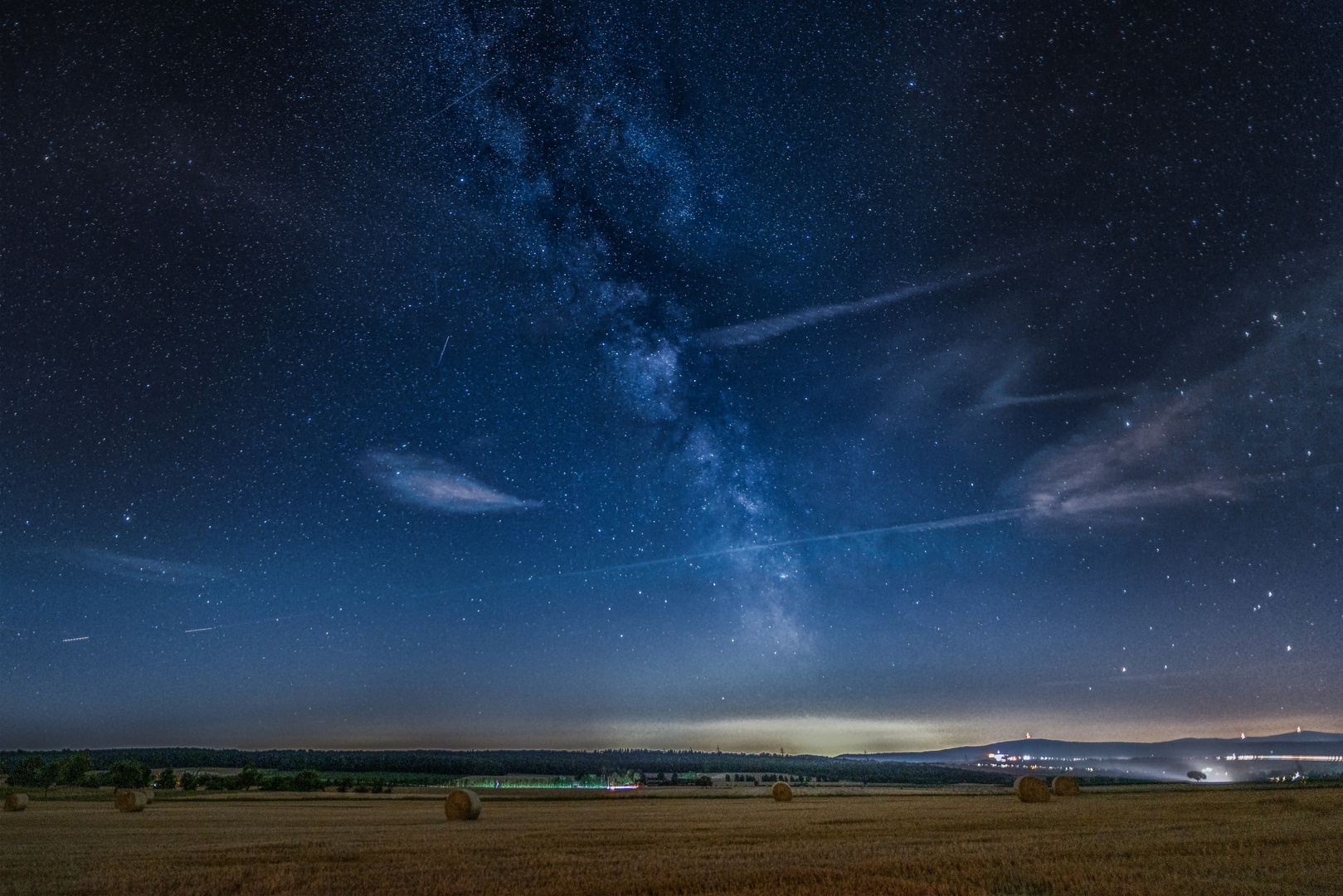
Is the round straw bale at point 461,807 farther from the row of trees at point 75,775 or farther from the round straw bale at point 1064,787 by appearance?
the row of trees at point 75,775

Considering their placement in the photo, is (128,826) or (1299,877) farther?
(128,826)

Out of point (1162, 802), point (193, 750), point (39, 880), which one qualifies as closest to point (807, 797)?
point (1162, 802)

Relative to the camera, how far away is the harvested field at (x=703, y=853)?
15.0m

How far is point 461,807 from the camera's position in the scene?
1394 inches

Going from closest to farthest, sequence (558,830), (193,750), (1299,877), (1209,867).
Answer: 1. (1299,877)
2. (1209,867)
3. (558,830)
4. (193,750)

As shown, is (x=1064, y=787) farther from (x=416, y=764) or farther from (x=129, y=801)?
(x=416, y=764)

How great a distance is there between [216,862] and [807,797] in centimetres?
4433

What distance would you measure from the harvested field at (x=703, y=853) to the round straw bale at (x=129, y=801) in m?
5.16

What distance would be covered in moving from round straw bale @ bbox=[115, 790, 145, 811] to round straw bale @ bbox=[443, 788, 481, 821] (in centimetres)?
1946

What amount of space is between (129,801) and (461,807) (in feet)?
68.3

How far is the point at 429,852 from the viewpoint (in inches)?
823

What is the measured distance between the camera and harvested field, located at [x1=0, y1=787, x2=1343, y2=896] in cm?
1505

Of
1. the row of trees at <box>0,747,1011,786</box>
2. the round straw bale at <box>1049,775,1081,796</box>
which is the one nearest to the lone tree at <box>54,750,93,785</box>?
the row of trees at <box>0,747,1011,786</box>

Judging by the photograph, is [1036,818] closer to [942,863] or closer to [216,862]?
[942,863]
